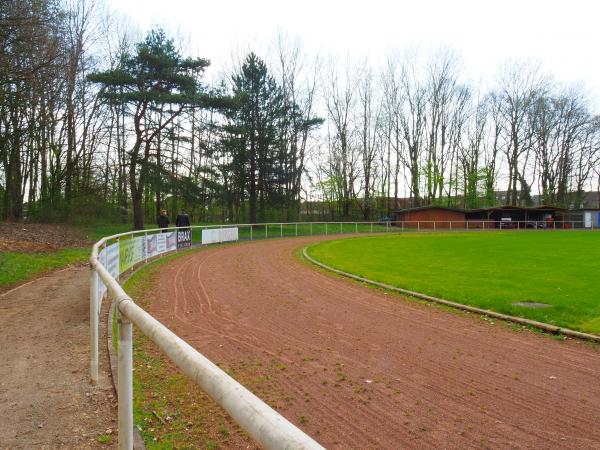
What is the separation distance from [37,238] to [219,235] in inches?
376

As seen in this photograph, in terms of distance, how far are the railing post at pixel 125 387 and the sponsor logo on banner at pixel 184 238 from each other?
19205mm

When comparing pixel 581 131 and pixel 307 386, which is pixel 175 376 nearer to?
pixel 307 386

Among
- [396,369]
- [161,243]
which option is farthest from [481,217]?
[396,369]

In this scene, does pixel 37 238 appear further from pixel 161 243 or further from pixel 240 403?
pixel 240 403

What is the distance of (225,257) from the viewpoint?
18.2m

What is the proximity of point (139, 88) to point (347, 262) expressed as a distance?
1843 centimetres

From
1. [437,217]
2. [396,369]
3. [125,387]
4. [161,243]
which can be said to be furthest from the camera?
[437,217]

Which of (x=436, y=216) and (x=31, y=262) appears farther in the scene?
(x=436, y=216)

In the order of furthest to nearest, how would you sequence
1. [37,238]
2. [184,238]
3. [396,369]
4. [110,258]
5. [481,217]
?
[481,217], [184,238], [37,238], [110,258], [396,369]

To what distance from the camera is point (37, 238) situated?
60.8 feet

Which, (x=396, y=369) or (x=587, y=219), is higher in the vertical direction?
(x=587, y=219)

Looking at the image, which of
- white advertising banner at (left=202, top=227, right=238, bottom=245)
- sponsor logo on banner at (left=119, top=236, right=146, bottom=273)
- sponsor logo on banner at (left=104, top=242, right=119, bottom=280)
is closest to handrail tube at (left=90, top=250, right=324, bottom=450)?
sponsor logo on banner at (left=104, top=242, right=119, bottom=280)

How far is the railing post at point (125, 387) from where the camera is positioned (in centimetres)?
200

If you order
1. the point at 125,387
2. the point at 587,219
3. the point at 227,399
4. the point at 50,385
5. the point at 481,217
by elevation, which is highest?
the point at 227,399
